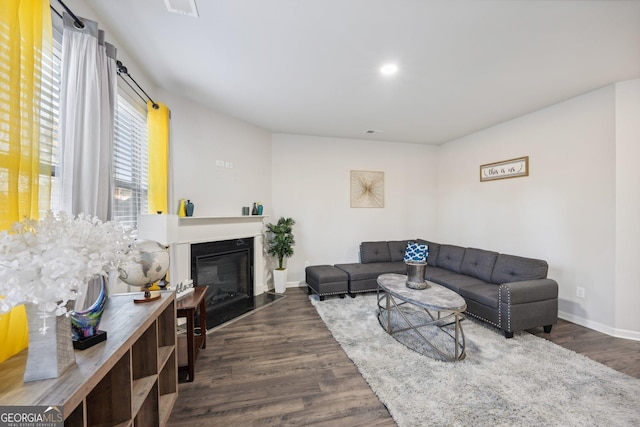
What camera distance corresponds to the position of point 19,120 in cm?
108

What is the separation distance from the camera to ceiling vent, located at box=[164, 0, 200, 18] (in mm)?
1657

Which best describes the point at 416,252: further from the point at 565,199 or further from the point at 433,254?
the point at 565,199

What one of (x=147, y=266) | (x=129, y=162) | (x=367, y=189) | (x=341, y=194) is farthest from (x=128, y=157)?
(x=367, y=189)

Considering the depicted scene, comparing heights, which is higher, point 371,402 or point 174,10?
point 174,10

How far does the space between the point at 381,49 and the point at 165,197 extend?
2521 millimetres

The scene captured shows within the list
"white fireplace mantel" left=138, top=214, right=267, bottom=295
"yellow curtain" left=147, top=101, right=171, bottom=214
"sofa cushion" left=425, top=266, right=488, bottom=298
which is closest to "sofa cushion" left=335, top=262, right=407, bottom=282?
"sofa cushion" left=425, top=266, right=488, bottom=298

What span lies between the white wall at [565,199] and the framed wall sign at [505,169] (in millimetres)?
78

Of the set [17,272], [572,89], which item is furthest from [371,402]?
[572,89]

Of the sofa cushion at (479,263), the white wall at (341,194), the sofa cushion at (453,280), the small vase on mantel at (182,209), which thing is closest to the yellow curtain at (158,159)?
the small vase on mantel at (182,209)

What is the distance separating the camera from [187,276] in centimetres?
302

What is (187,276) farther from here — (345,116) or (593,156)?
(593,156)

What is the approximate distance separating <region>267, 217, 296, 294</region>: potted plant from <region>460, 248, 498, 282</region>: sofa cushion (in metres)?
2.82

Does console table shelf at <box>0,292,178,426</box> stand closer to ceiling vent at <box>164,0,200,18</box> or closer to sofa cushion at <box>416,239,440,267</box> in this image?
ceiling vent at <box>164,0,200,18</box>

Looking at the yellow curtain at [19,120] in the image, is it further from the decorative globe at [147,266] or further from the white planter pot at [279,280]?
the white planter pot at [279,280]
